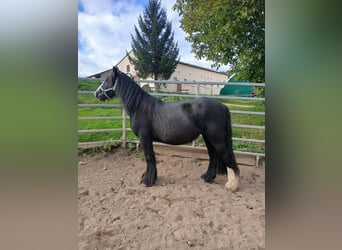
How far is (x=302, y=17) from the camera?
0.55 m

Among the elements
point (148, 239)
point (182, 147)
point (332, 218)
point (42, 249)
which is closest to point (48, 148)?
point (42, 249)

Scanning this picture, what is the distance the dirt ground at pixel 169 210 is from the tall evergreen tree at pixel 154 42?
1.35 metres

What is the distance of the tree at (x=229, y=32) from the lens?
5.73 feet

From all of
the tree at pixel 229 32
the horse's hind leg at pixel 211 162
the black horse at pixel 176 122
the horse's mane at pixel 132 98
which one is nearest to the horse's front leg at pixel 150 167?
the black horse at pixel 176 122

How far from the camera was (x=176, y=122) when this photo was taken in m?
2.25

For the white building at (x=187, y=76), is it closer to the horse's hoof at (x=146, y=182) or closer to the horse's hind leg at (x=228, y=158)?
the horse's hind leg at (x=228, y=158)

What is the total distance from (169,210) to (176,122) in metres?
0.85

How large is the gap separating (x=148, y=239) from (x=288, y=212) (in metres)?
1.15

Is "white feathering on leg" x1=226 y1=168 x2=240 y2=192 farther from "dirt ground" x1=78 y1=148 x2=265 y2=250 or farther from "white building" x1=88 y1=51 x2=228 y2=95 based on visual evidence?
"white building" x1=88 y1=51 x2=228 y2=95

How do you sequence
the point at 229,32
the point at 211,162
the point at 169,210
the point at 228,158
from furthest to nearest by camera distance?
the point at 211,162 < the point at 228,158 < the point at 229,32 < the point at 169,210

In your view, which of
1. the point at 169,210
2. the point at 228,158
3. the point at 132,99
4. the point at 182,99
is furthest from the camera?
the point at 182,99

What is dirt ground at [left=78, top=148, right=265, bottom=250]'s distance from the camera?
1468 millimetres

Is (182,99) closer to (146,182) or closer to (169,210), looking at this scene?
(146,182)

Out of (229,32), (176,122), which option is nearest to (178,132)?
(176,122)
